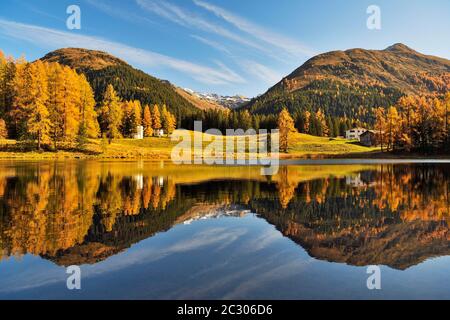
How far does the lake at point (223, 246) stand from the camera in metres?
8.36

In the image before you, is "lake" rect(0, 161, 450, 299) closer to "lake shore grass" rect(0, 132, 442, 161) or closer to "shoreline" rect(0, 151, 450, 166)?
"shoreline" rect(0, 151, 450, 166)

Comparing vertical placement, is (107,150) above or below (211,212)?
above

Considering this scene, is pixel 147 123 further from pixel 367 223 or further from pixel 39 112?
pixel 367 223

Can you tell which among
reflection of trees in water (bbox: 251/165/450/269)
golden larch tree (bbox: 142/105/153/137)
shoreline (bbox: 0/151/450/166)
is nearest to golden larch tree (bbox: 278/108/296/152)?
shoreline (bbox: 0/151/450/166)

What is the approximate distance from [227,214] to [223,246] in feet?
19.5

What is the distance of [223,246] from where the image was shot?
492 inches

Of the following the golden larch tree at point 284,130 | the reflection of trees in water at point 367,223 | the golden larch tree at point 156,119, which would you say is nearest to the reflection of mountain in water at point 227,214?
the reflection of trees in water at point 367,223

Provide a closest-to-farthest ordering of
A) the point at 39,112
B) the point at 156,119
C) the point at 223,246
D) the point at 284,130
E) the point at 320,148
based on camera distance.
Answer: the point at 223,246 → the point at 39,112 → the point at 284,130 → the point at 320,148 → the point at 156,119

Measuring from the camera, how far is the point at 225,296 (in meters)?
7.81

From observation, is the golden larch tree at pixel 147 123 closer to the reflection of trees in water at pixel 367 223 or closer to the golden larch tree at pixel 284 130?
the golden larch tree at pixel 284 130

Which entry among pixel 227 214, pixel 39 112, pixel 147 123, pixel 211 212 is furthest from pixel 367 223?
pixel 147 123

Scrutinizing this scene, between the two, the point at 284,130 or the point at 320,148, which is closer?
the point at 284,130
